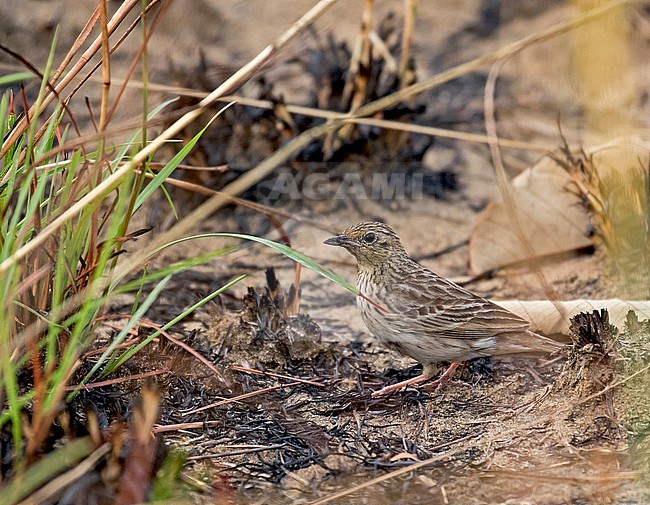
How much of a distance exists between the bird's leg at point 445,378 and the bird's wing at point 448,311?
162 mm

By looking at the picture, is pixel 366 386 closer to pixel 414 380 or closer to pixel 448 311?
pixel 414 380

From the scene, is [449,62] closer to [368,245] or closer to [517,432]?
[368,245]

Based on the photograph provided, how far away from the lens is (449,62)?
771 cm

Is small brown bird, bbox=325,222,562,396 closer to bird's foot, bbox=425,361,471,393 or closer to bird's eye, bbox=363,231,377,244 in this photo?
bird's foot, bbox=425,361,471,393

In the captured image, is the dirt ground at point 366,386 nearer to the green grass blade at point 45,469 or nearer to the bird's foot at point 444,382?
the bird's foot at point 444,382

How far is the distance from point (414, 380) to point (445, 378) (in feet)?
0.53

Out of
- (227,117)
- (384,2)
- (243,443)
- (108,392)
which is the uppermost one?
(384,2)

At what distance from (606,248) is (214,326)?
2.48 metres

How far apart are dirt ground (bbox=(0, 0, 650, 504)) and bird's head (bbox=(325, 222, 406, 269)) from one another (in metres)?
0.45

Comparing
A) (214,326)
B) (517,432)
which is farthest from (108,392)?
(517,432)

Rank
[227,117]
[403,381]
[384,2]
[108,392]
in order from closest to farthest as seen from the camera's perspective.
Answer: [108,392]
[403,381]
[227,117]
[384,2]

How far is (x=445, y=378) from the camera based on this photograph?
4.05 meters

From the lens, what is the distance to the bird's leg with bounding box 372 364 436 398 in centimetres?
389

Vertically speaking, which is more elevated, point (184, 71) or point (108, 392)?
point (184, 71)
